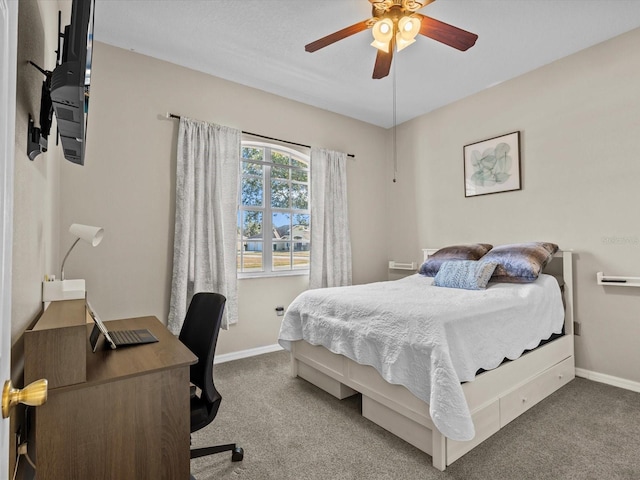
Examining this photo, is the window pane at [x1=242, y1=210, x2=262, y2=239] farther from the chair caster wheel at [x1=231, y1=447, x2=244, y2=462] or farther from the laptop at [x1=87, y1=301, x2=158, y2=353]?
the chair caster wheel at [x1=231, y1=447, x2=244, y2=462]

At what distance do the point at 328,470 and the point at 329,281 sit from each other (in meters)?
2.42

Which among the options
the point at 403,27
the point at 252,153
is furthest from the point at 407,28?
the point at 252,153

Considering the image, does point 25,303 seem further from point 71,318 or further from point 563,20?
point 563,20

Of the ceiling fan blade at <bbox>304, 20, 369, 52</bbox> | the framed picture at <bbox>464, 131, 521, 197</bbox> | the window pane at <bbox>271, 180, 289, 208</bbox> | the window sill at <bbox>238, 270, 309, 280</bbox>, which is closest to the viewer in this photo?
the ceiling fan blade at <bbox>304, 20, 369, 52</bbox>

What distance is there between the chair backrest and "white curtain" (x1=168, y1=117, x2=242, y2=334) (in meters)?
1.19

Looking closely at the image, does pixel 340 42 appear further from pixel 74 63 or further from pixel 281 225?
pixel 74 63

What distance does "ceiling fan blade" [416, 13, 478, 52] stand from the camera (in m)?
2.06

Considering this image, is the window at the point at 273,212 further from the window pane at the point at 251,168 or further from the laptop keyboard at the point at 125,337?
the laptop keyboard at the point at 125,337

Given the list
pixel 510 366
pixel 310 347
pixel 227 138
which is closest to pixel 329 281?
pixel 310 347

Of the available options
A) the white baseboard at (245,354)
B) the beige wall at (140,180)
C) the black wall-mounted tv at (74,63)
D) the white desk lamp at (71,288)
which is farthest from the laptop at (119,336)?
the white baseboard at (245,354)

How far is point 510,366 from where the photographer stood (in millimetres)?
2111

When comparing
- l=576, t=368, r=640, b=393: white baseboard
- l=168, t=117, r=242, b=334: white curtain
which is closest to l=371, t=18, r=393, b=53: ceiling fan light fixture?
l=168, t=117, r=242, b=334: white curtain

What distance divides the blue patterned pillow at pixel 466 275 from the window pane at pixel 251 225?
192cm

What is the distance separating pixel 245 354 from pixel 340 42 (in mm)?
3080
